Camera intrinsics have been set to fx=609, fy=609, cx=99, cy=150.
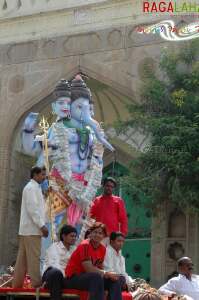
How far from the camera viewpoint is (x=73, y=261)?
4793 millimetres

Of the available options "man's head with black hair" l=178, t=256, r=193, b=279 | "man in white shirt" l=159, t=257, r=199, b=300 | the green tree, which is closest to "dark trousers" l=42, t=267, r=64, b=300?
"man in white shirt" l=159, t=257, r=199, b=300

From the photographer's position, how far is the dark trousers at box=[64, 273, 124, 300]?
4496 millimetres

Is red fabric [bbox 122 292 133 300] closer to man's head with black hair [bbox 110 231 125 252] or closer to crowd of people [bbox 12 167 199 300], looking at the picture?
crowd of people [bbox 12 167 199 300]

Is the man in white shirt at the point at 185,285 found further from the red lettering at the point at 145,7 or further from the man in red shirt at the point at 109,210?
the red lettering at the point at 145,7

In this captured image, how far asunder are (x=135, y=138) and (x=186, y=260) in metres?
7.14

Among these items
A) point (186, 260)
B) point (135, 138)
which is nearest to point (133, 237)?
point (135, 138)

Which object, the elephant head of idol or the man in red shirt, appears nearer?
the man in red shirt

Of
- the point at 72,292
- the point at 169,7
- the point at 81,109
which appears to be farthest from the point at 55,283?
the point at 169,7

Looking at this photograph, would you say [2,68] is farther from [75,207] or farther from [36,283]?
[36,283]

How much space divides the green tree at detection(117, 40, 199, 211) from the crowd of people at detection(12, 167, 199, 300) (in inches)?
140

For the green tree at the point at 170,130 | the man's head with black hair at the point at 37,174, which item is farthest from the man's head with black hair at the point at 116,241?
the green tree at the point at 170,130

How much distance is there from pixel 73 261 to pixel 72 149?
239 cm

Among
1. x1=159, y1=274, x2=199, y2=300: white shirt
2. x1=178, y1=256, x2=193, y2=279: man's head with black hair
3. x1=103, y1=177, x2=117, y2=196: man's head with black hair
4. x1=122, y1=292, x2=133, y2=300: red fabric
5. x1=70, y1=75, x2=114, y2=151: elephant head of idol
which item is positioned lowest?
x1=122, y1=292, x2=133, y2=300: red fabric

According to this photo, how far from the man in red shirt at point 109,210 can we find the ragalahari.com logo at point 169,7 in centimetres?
626
